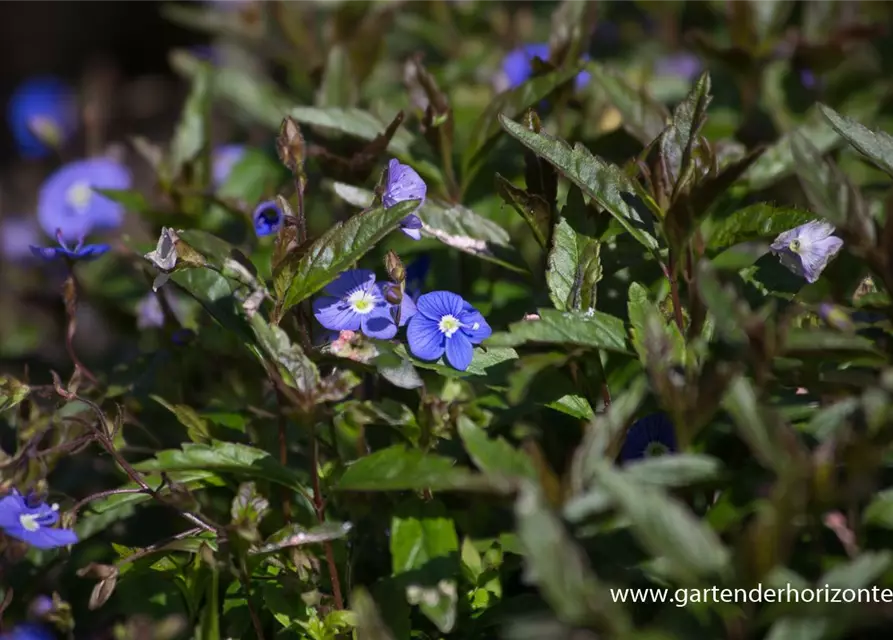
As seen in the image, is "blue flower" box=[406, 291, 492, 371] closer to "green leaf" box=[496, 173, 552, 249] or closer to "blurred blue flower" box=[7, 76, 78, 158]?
"green leaf" box=[496, 173, 552, 249]

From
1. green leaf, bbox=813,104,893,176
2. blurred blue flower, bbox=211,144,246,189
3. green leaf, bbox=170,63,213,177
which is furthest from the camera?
blurred blue flower, bbox=211,144,246,189

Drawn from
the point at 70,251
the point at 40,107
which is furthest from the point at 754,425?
the point at 40,107

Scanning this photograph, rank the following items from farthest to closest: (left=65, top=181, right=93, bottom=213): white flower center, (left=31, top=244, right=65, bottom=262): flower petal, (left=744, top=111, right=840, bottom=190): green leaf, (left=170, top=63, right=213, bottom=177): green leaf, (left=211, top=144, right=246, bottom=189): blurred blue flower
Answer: (left=65, top=181, right=93, bottom=213): white flower center
(left=211, top=144, right=246, bottom=189): blurred blue flower
(left=170, top=63, right=213, bottom=177): green leaf
(left=744, top=111, right=840, bottom=190): green leaf
(left=31, top=244, right=65, bottom=262): flower petal

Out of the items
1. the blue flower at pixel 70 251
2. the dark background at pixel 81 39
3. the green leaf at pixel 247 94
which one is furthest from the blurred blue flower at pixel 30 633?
the dark background at pixel 81 39

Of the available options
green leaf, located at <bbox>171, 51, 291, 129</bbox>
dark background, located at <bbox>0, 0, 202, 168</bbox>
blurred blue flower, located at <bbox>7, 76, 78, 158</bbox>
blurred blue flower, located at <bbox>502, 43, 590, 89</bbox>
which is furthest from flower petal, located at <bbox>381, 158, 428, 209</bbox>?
dark background, located at <bbox>0, 0, 202, 168</bbox>

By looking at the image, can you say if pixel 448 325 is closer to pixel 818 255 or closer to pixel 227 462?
pixel 227 462

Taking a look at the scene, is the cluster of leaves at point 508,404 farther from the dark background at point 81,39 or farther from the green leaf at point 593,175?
the dark background at point 81,39

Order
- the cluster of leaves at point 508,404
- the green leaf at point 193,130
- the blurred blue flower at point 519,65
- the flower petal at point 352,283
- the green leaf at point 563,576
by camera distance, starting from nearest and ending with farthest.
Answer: the green leaf at point 563,576
the cluster of leaves at point 508,404
the flower petal at point 352,283
the green leaf at point 193,130
the blurred blue flower at point 519,65
